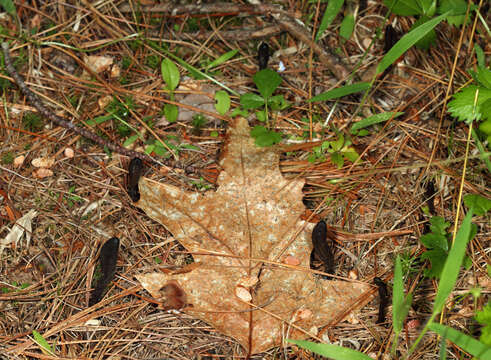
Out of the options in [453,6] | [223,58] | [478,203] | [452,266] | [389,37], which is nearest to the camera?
[452,266]

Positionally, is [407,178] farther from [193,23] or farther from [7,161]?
[7,161]

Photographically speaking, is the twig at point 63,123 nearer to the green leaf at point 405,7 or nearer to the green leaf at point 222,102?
the green leaf at point 222,102

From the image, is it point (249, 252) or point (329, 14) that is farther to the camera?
point (329, 14)

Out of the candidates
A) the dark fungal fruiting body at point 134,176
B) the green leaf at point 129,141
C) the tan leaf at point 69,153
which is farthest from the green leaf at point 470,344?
the tan leaf at point 69,153

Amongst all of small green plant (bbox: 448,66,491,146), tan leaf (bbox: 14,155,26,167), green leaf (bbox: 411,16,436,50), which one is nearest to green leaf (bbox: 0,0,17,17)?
tan leaf (bbox: 14,155,26,167)

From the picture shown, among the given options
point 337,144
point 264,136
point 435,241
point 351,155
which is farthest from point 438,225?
point 264,136

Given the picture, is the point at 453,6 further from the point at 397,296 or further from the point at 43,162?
the point at 43,162
